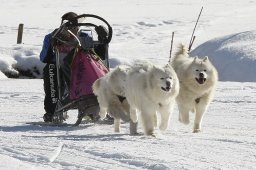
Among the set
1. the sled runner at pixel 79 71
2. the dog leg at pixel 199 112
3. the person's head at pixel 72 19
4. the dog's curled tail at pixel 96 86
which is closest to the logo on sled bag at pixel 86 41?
the sled runner at pixel 79 71

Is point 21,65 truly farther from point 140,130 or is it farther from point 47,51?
point 140,130

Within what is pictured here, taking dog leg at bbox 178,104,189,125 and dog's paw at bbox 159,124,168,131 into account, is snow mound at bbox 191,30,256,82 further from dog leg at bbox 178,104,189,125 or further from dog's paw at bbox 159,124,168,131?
dog's paw at bbox 159,124,168,131

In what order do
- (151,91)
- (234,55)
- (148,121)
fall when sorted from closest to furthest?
(151,91), (148,121), (234,55)

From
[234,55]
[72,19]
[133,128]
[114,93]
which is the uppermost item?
[72,19]

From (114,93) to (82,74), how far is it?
67 centimetres

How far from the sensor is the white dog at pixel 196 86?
619cm

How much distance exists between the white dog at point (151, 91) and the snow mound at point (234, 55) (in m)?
7.33

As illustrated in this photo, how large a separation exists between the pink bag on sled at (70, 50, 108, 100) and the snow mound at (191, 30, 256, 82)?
663 centimetres

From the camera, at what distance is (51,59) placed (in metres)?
7.14

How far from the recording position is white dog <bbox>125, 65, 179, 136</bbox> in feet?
18.3

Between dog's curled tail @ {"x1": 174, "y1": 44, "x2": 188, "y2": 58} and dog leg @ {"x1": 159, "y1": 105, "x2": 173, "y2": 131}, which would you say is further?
dog's curled tail @ {"x1": 174, "y1": 44, "x2": 188, "y2": 58}

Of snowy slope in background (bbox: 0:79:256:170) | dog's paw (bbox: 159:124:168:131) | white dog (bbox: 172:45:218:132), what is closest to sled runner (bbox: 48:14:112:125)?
snowy slope in background (bbox: 0:79:256:170)

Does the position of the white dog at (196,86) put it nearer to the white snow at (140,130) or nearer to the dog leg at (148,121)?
the white snow at (140,130)

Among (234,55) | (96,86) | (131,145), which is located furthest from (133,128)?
(234,55)
